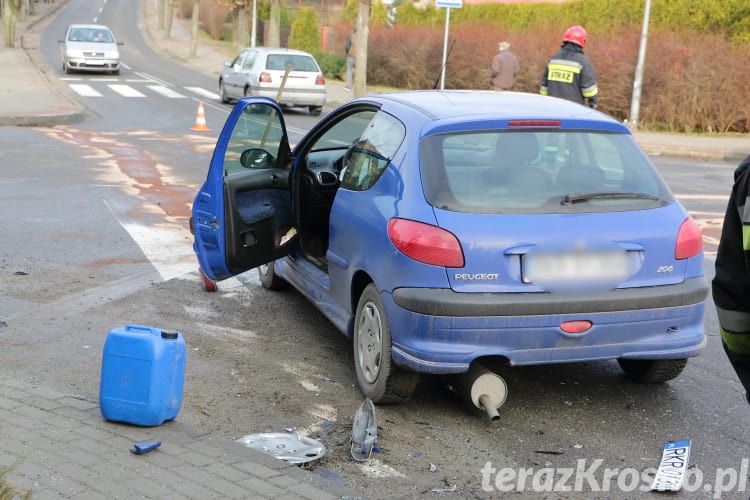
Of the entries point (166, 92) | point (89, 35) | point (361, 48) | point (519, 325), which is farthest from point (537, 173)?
point (89, 35)

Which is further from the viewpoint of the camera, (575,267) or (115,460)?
(575,267)

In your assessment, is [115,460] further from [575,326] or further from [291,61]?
[291,61]

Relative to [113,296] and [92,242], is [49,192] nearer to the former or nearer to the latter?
[92,242]

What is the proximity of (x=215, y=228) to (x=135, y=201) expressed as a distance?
5448mm

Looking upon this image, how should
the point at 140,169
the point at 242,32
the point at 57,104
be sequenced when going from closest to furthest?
the point at 140,169
the point at 57,104
the point at 242,32

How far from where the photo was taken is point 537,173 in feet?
16.9

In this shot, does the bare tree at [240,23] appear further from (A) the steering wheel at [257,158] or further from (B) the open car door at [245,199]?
(B) the open car door at [245,199]

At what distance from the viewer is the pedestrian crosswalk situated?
28.7m

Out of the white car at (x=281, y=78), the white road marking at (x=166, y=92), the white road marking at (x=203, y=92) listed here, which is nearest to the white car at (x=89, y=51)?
the white road marking at (x=166, y=92)

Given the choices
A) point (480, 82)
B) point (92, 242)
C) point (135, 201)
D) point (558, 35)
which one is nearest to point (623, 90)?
point (558, 35)

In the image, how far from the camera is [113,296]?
7156 mm

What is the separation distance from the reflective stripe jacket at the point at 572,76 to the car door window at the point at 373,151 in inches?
269

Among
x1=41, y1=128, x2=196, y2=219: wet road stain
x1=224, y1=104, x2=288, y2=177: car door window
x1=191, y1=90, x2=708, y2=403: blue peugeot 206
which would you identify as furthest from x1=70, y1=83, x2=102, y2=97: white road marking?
x1=191, y1=90, x2=708, y2=403: blue peugeot 206

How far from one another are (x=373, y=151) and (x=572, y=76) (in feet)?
23.6
